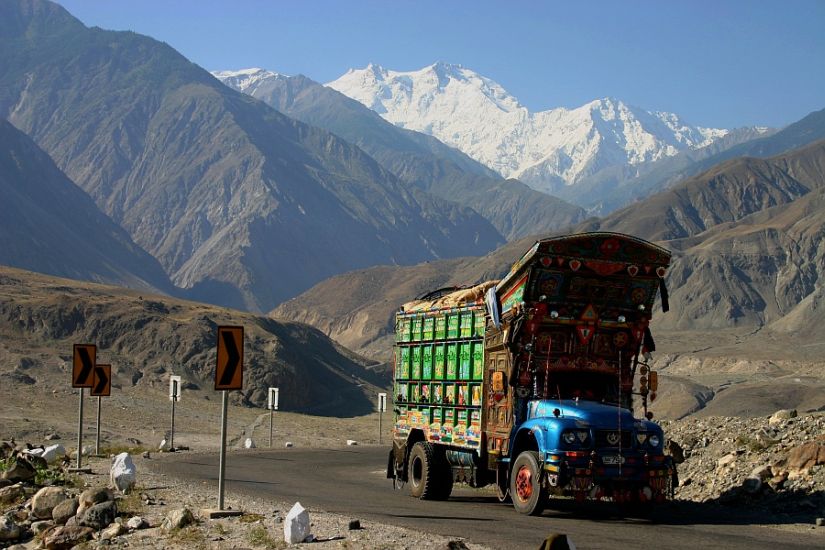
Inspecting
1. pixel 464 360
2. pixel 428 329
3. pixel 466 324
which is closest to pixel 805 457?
pixel 464 360

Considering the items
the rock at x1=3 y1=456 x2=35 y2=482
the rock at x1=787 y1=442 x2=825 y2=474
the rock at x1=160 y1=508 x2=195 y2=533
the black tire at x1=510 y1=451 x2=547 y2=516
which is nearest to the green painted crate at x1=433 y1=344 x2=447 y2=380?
the black tire at x1=510 y1=451 x2=547 y2=516

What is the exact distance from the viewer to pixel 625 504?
17.1 meters

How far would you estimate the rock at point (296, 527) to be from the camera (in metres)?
13.3

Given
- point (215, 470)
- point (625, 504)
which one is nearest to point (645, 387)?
point (625, 504)

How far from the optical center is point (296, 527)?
43.5 ft

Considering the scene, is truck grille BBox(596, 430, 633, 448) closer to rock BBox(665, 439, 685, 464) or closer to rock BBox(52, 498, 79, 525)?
rock BBox(665, 439, 685, 464)

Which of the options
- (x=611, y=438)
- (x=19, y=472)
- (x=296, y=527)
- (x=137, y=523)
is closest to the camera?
(x=296, y=527)

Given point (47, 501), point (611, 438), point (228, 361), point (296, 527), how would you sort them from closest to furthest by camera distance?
point (296, 527) < point (228, 361) < point (611, 438) < point (47, 501)

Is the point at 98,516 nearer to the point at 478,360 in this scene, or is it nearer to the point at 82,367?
the point at 478,360

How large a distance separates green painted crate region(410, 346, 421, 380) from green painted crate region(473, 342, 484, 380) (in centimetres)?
262

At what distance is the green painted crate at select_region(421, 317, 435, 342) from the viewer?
823 inches

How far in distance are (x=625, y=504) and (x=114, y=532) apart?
302 inches

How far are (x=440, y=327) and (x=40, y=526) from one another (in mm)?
7849

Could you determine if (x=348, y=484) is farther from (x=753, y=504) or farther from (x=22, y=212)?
(x=22, y=212)
